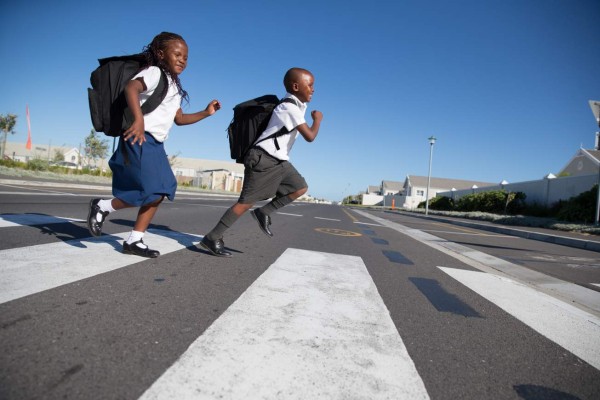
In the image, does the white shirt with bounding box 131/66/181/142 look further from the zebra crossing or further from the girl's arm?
the zebra crossing

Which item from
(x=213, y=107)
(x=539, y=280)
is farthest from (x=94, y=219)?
(x=539, y=280)

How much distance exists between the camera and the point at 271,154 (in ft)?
10.5

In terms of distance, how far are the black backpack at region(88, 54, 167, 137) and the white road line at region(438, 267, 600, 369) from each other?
9.98 ft

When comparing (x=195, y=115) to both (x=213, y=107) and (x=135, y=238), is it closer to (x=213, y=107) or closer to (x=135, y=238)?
(x=213, y=107)

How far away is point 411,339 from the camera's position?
1.59m

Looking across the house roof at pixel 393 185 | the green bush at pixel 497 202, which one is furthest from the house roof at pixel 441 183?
the green bush at pixel 497 202

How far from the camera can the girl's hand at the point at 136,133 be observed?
2.46 m

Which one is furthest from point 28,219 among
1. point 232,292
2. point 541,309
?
point 541,309

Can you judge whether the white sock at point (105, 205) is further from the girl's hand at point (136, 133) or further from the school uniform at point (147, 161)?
the girl's hand at point (136, 133)

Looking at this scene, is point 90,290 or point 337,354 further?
point 90,290

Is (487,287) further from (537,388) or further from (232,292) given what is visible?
(232,292)

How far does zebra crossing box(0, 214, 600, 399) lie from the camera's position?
43.2 inches

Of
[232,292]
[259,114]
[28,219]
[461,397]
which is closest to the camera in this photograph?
[461,397]

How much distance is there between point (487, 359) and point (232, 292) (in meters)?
1.33
